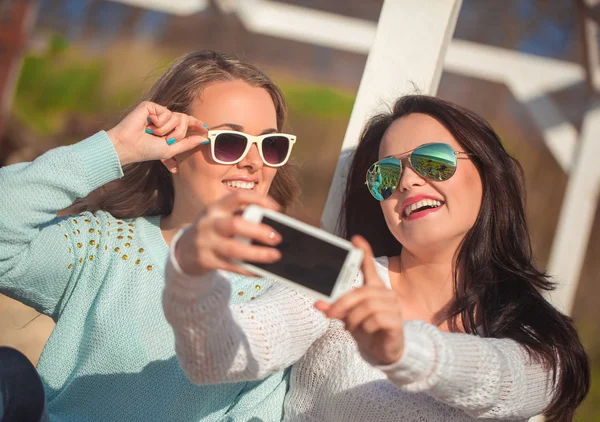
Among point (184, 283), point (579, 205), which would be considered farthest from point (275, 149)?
point (579, 205)

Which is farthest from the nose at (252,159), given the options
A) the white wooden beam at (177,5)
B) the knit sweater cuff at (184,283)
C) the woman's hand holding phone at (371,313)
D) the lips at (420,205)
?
the white wooden beam at (177,5)

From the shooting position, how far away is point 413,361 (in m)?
1.51

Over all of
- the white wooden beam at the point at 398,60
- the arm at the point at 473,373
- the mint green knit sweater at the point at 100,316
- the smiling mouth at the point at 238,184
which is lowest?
the mint green knit sweater at the point at 100,316

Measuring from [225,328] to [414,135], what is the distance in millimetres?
1080

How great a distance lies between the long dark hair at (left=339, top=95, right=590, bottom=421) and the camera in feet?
7.11

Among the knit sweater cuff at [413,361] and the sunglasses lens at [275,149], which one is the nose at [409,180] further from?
the knit sweater cuff at [413,361]

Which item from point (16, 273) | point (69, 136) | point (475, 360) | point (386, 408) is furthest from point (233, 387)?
point (69, 136)

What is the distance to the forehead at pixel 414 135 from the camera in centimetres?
232

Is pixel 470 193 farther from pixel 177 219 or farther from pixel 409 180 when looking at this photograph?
pixel 177 219

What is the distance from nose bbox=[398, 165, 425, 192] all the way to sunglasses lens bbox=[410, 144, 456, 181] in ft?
0.06

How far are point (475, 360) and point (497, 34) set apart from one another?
6.22 meters

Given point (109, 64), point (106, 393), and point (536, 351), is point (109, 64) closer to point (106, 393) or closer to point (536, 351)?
point (106, 393)

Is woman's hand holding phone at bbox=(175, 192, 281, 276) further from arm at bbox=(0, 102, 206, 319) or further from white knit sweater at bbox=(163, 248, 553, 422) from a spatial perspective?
arm at bbox=(0, 102, 206, 319)

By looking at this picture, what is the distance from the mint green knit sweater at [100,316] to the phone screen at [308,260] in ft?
3.36
